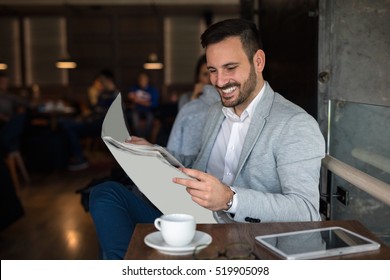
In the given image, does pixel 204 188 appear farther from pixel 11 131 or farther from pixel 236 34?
pixel 11 131

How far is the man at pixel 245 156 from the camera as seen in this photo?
1.62m

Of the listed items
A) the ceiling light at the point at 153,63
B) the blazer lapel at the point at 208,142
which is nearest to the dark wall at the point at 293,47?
the blazer lapel at the point at 208,142

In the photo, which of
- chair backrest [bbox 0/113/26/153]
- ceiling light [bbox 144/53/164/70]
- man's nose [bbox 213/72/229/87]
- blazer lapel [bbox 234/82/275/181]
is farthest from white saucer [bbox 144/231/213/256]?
ceiling light [bbox 144/53/164/70]

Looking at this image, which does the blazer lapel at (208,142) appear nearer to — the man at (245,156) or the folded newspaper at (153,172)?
the man at (245,156)

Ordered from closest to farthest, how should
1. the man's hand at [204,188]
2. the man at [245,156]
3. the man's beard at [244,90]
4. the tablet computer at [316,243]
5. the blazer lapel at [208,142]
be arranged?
the tablet computer at [316,243] → the man's hand at [204,188] → the man at [245,156] → the man's beard at [244,90] → the blazer lapel at [208,142]

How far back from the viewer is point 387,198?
5.65ft

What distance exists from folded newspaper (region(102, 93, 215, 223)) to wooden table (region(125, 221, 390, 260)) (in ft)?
0.58

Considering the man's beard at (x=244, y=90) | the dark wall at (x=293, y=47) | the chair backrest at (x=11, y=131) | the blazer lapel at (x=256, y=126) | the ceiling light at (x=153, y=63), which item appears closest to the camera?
the blazer lapel at (x=256, y=126)

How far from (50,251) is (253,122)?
2.50 metres

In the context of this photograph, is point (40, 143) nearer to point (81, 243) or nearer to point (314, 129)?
point (81, 243)

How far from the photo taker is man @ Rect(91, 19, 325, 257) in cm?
162

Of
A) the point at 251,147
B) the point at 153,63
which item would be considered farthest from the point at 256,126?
the point at 153,63

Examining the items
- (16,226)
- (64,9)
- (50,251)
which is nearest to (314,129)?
(50,251)

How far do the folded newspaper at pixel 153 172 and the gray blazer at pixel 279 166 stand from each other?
4.6 inches
